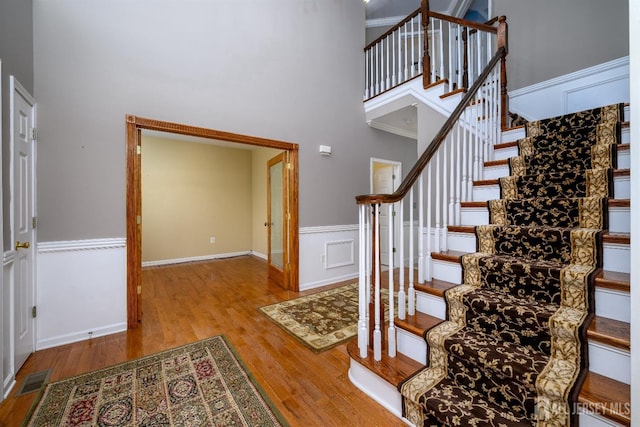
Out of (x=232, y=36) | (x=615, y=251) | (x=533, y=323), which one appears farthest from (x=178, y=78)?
(x=615, y=251)

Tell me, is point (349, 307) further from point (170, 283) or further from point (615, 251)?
point (170, 283)

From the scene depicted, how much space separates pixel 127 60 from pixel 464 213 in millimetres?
3427

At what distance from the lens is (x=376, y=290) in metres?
1.69

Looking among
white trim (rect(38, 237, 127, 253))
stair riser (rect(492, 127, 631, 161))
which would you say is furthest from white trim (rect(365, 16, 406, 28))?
white trim (rect(38, 237, 127, 253))

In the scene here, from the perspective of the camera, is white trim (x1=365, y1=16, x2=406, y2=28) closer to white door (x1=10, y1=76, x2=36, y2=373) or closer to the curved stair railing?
the curved stair railing

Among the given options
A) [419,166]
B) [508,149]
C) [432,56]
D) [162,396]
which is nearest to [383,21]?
[432,56]

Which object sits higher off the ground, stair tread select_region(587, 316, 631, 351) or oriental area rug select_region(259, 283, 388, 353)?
stair tread select_region(587, 316, 631, 351)

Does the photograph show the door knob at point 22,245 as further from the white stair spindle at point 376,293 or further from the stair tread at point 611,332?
the stair tread at point 611,332

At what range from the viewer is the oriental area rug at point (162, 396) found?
4.89ft

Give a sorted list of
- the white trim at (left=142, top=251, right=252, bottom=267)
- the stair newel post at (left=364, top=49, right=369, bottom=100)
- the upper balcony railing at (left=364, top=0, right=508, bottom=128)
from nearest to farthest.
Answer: the upper balcony railing at (left=364, top=0, right=508, bottom=128) < the stair newel post at (left=364, top=49, right=369, bottom=100) < the white trim at (left=142, top=251, right=252, bottom=267)

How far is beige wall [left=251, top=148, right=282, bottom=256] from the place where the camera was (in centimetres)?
596

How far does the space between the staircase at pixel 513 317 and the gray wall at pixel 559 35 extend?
4.90 feet

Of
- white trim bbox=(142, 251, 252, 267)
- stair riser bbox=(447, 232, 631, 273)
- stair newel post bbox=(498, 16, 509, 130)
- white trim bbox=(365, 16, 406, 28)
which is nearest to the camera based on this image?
stair riser bbox=(447, 232, 631, 273)

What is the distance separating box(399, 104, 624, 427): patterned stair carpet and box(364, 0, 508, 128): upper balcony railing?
119cm
